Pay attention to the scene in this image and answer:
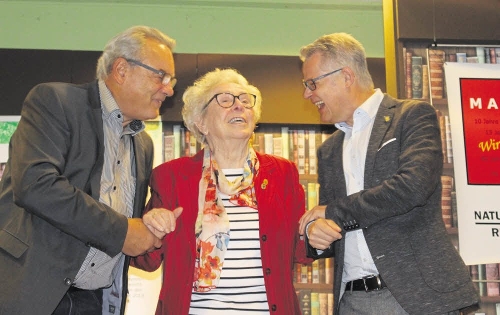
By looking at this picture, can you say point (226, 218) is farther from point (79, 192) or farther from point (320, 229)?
point (79, 192)

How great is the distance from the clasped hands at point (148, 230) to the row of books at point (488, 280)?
1796 millimetres

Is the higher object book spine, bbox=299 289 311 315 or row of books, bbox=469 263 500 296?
row of books, bbox=469 263 500 296

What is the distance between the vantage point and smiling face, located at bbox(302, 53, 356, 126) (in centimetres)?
299

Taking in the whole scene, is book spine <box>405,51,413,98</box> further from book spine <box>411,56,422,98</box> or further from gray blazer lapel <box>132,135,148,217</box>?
gray blazer lapel <box>132,135,148,217</box>

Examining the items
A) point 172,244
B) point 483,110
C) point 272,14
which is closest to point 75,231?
point 172,244

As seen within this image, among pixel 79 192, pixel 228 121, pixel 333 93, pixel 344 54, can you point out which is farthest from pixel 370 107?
pixel 79 192

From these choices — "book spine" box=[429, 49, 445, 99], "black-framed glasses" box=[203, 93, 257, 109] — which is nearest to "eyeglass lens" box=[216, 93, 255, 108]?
"black-framed glasses" box=[203, 93, 257, 109]

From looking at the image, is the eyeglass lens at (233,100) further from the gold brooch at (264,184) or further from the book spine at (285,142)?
the book spine at (285,142)

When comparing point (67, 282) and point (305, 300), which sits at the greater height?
point (67, 282)

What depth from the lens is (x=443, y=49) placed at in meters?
3.72

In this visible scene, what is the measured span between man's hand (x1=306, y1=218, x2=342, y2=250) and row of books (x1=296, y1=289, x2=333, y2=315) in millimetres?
2498

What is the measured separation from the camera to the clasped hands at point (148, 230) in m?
2.61

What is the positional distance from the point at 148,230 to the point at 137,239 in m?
0.10

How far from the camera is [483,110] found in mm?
3617
